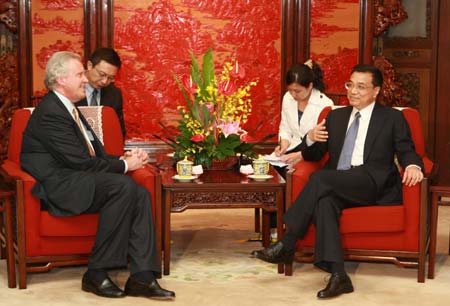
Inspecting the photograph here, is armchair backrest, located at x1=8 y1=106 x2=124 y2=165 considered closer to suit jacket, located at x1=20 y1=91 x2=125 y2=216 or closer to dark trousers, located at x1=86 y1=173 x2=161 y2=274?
suit jacket, located at x1=20 y1=91 x2=125 y2=216

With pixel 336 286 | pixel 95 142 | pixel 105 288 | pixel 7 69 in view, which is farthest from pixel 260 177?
pixel 7 69

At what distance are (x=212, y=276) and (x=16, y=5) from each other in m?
2.90

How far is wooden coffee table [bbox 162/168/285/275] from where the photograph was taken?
4.08 meters

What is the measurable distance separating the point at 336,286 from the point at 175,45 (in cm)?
308

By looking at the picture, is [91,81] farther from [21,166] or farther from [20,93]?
[20,93]

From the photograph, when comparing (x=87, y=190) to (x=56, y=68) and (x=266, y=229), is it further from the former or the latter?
(x=266, y=229)

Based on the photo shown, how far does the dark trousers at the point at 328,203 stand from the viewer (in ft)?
12.7


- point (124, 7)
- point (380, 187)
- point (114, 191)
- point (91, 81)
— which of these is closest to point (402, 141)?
point (380, 187)

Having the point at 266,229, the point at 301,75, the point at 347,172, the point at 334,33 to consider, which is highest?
the point at 334,33

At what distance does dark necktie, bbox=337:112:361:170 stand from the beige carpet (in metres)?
0.55

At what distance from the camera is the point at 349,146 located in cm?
425

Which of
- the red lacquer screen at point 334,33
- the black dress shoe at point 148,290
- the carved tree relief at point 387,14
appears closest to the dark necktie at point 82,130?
the black dress shoe at point 148,290

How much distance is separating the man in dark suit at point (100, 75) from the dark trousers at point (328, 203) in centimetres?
148

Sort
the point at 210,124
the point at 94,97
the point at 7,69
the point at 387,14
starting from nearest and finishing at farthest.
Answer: the point at 210,124 < the point at 94,97 < the point at 7,69 < the point at 387,14
